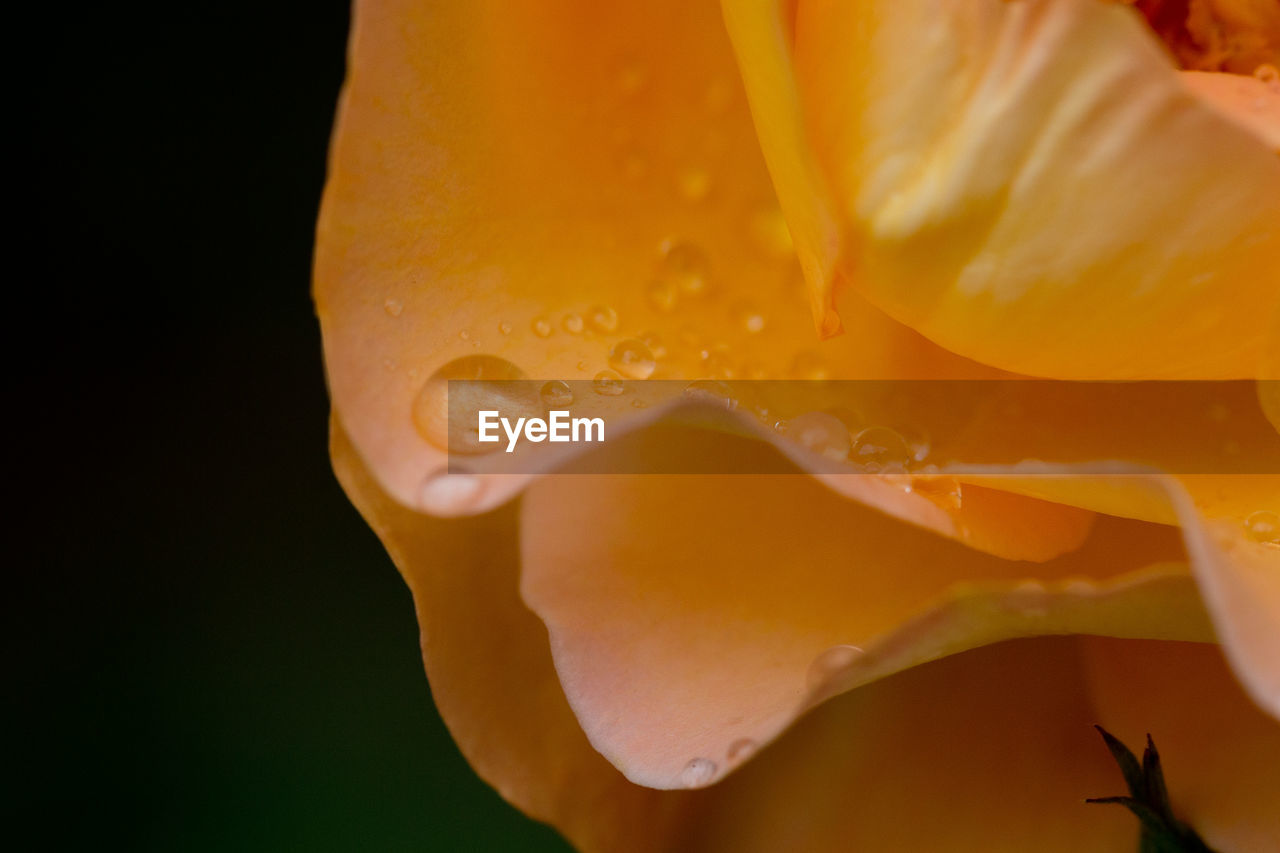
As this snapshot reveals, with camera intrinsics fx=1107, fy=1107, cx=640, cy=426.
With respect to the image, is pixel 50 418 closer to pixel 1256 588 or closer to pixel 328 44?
pixel 328 44

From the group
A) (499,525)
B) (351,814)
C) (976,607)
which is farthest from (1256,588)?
(351,814)

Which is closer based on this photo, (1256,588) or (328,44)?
(1256,588)

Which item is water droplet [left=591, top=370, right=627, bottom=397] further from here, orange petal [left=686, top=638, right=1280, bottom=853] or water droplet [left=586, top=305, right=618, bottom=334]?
orange petal [left=686, top=638, right=1280, bottom=853]

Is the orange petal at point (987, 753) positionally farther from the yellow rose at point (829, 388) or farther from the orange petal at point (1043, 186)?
the orange petal at point (1043, 186)

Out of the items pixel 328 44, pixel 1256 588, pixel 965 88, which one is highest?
pixel 328 44

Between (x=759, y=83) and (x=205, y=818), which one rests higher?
(x=759, y=83)

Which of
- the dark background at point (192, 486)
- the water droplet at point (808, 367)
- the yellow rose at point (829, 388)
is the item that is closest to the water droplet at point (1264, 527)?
the yellow rose at point (829, 388)

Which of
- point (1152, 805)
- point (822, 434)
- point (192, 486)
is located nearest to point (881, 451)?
point (822, 434)
